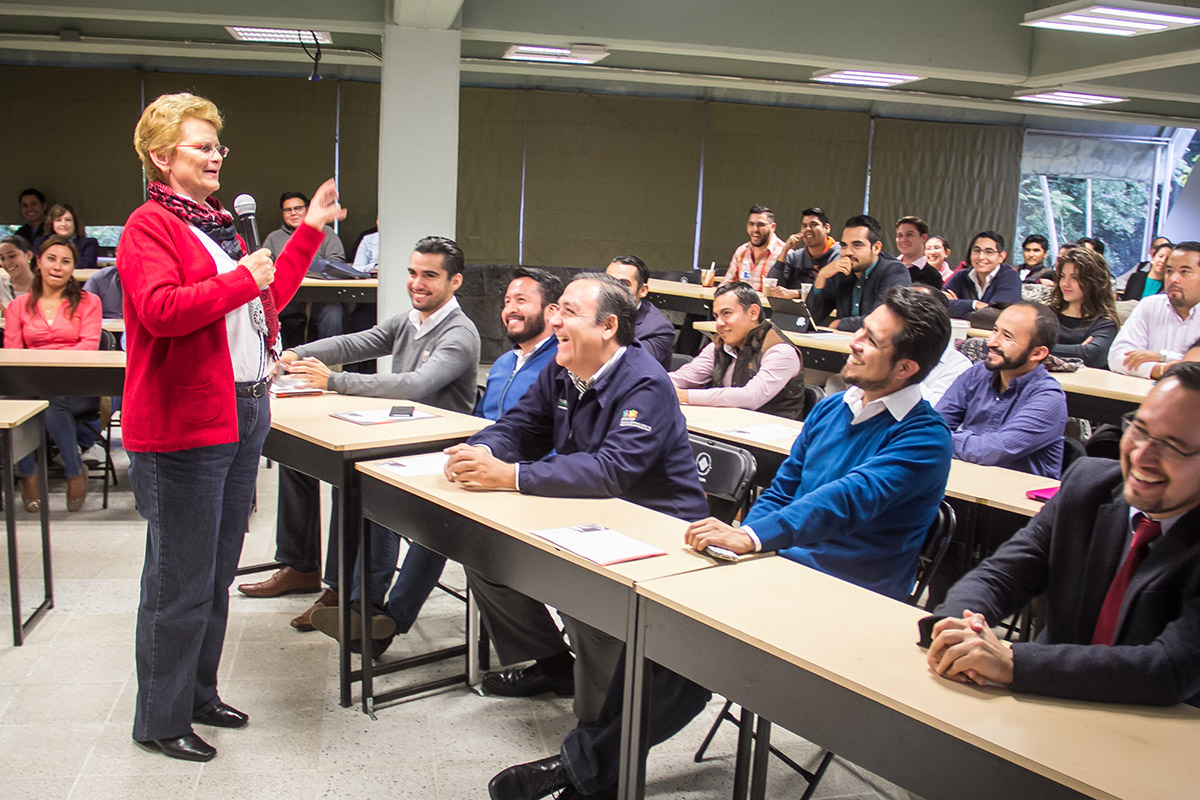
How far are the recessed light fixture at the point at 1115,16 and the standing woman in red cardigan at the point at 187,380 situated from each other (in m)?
5.13

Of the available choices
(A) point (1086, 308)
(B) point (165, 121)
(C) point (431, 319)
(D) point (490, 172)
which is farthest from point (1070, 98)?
(B) point (165, 121)

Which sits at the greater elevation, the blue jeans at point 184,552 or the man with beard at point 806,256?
the man with beard at point 806,256

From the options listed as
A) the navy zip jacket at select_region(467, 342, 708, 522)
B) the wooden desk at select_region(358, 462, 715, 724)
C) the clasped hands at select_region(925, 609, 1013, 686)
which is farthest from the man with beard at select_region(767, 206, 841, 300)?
the clasped hands at select_region(925, 609, 1013, 686)

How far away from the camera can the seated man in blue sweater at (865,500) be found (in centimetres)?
205

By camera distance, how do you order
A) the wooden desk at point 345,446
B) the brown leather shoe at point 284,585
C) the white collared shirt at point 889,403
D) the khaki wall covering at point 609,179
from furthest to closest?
the khaki wall covering at point 609,179 < the brown leather shoe at point 284,585 < the wooden desk at point 345,446 < the white collared shirt at point 889,403

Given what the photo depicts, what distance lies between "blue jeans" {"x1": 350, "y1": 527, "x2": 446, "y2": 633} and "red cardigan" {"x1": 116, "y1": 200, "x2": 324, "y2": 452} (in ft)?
2.94

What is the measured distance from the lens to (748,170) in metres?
10.1

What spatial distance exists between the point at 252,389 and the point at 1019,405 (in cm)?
248

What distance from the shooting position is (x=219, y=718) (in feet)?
8.58

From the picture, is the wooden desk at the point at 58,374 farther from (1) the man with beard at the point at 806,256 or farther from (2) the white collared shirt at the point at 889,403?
(1) the man with beard at the point at 806,256

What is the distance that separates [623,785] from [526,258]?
27.0ft

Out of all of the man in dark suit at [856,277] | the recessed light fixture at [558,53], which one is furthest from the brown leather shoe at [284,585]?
the recessed light fixture at [558,53]

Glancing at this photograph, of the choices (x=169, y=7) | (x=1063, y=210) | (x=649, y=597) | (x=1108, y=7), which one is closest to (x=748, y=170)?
(x=1063, y=210)

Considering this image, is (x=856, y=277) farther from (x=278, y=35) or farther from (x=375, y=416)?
(x=278, y=35)
